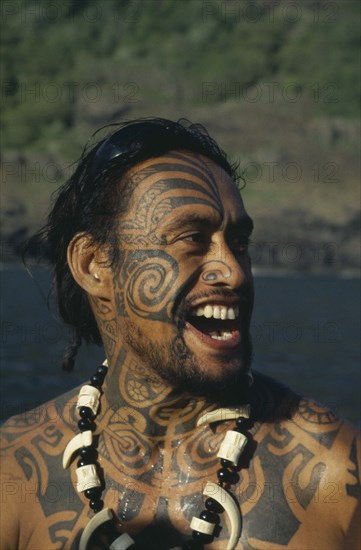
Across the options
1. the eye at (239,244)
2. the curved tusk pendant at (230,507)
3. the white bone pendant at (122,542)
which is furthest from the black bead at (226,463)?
the eye at (239,244)

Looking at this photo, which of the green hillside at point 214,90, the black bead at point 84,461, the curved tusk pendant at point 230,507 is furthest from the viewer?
the green hillside at point 214,90

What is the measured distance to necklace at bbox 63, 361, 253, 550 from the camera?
4.01 meters

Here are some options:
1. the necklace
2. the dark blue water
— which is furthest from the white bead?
the dark blue water

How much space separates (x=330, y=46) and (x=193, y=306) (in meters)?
149

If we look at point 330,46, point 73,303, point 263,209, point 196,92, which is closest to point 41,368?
point 73,303

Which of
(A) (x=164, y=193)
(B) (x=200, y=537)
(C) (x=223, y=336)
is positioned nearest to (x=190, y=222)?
(A) (x=164, y=193)

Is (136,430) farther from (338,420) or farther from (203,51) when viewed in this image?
(203,51)

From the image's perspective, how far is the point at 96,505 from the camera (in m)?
4.20

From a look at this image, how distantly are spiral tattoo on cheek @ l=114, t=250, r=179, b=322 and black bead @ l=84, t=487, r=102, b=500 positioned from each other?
2.75 feet

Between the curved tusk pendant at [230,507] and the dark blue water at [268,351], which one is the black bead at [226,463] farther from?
the dark blue water at [268,351]

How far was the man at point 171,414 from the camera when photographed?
13.3ft

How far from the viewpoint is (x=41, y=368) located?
16.7 metres

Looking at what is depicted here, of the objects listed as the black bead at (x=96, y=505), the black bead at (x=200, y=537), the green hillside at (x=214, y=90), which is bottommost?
the green hillside at (x=214, y=90)

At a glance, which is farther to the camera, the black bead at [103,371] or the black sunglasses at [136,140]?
the black bead at [103,371]
